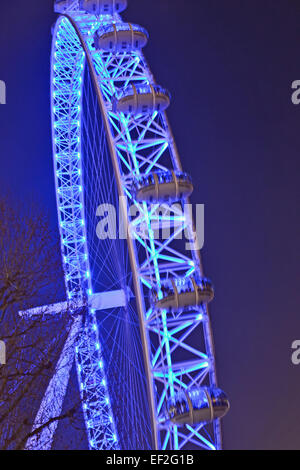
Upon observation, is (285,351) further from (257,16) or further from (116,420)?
(257,16)

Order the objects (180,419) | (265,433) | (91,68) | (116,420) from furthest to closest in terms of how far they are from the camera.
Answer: (265,433) → (116,420) → (91,68) → (180,419)

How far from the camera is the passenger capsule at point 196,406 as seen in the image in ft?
31.6

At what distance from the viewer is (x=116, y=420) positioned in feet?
53.7

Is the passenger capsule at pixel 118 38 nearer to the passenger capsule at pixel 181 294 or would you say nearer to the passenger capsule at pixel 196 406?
the passenger capsule at pixel 181 294

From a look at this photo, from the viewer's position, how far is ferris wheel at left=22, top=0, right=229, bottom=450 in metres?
10.3

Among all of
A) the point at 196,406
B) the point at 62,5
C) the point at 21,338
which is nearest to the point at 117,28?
the point at 62,5

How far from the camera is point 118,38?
37.0 ft

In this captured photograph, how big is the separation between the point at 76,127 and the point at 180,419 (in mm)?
10008

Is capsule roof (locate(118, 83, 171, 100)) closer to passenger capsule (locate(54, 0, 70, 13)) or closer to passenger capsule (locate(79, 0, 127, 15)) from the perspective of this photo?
passenger capsule (locate(79, 0, 127, 15))

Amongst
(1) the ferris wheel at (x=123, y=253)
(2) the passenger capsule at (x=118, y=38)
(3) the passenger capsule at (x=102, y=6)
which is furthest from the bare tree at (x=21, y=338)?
(3) the passenger capsule at (x=102, y=6)

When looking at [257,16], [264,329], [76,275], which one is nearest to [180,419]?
[76,275]

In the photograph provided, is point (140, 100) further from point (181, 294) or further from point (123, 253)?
point (123, 253)

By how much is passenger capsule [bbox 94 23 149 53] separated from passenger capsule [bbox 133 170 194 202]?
2775mm

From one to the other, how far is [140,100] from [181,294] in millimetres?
3607
